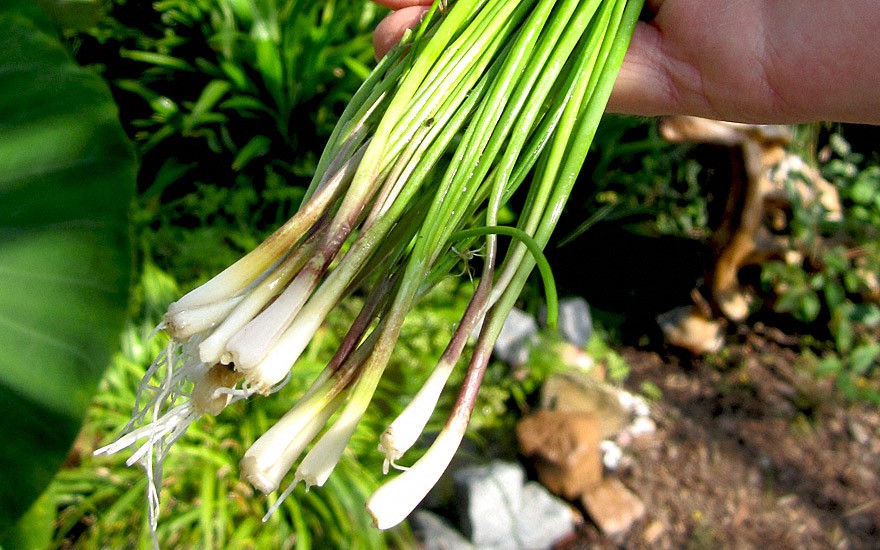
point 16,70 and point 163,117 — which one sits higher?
point 16,70

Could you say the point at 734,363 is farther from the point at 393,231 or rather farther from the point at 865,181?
the point at 393,231

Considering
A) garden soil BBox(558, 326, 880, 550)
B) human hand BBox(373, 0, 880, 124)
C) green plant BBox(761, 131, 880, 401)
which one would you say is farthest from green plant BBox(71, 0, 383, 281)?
green plant BBox(761, 131, 880, 401)

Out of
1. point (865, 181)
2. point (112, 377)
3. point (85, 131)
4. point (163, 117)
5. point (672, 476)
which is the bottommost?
point (672, 476)

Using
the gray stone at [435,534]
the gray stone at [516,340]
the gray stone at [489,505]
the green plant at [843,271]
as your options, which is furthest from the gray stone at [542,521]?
the green plant at [843,271]

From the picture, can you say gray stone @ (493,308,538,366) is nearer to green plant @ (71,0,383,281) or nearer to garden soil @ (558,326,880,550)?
garden soil @ (558,326,880,550)

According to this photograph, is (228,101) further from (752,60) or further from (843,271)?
(843,271)

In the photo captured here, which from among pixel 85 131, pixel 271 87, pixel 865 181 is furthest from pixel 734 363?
pixel 85 131

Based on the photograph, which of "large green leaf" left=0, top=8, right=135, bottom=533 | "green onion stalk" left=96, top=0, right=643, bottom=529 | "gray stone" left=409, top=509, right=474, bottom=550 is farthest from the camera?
"gray stone" left=409, top=509, right=474, bottom=550
